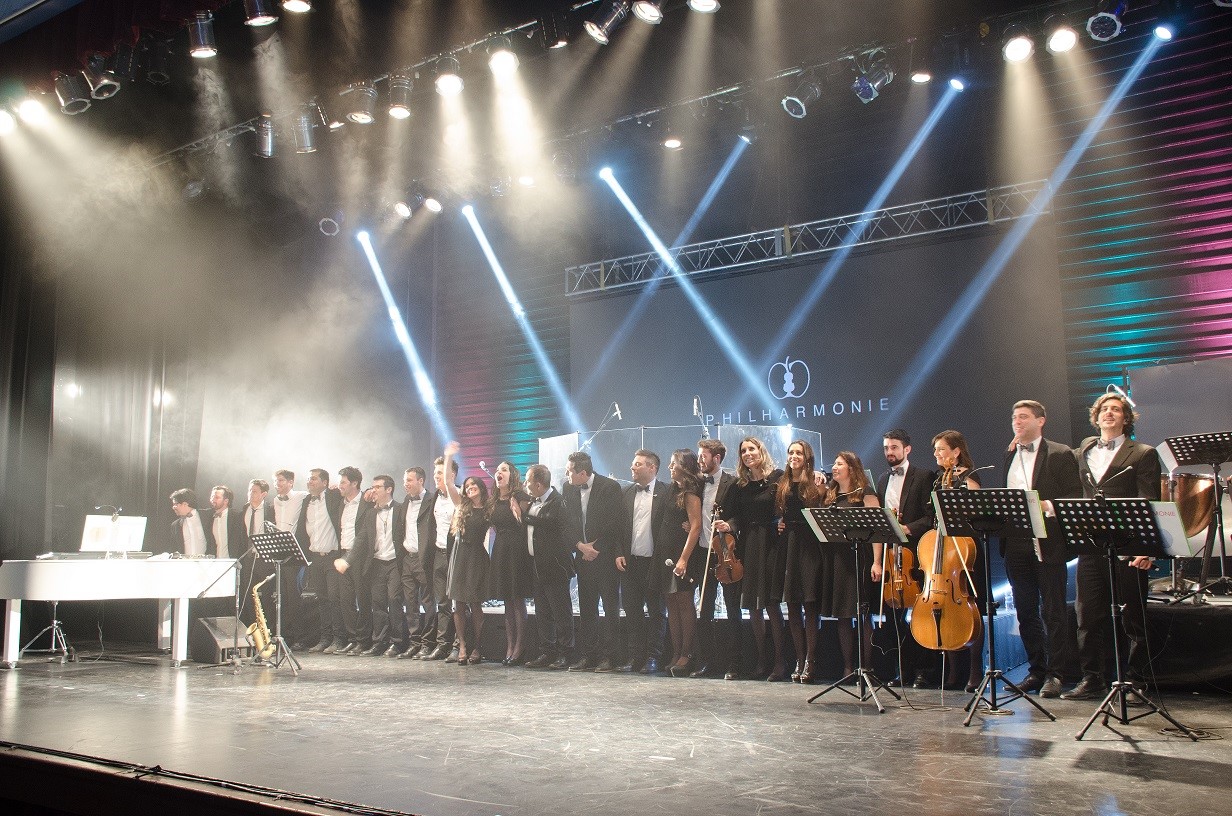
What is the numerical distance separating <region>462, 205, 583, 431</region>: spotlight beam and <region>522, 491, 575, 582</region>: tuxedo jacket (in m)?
4.73

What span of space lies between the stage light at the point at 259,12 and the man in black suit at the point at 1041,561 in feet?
18.8

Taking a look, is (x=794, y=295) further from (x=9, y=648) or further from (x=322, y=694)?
(x=9, y=648)

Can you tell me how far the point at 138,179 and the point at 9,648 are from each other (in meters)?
4.81

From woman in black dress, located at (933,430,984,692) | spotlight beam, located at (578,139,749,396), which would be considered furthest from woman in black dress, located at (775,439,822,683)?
spotlight beam, located at (578,139,749,396)

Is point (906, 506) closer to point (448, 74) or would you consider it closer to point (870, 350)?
point (870, 350)

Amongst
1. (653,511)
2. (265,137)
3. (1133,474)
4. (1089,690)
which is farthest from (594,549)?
(265,137)

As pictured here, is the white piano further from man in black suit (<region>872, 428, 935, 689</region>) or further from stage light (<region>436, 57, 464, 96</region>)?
man in black suit (<region>872, 428, 935, 689</region>)

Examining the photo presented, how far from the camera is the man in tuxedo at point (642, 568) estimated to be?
7.32m

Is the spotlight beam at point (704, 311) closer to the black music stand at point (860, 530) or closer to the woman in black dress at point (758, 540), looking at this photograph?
the woman in black dress at point (758, 540)

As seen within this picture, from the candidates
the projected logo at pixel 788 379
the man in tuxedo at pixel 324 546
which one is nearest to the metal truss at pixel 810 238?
A: the projected logo at pixel 788 379

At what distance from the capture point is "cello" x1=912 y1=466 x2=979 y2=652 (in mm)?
5332

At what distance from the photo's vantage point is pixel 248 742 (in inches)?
181

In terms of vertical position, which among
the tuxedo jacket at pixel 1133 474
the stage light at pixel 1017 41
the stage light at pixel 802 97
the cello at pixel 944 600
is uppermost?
the stage light at pixel 1017 41

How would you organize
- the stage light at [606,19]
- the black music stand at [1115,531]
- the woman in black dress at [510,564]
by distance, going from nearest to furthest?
the black music stand at [1115,531], the stage light at [606,19], the woman in black dress at [510,564]
